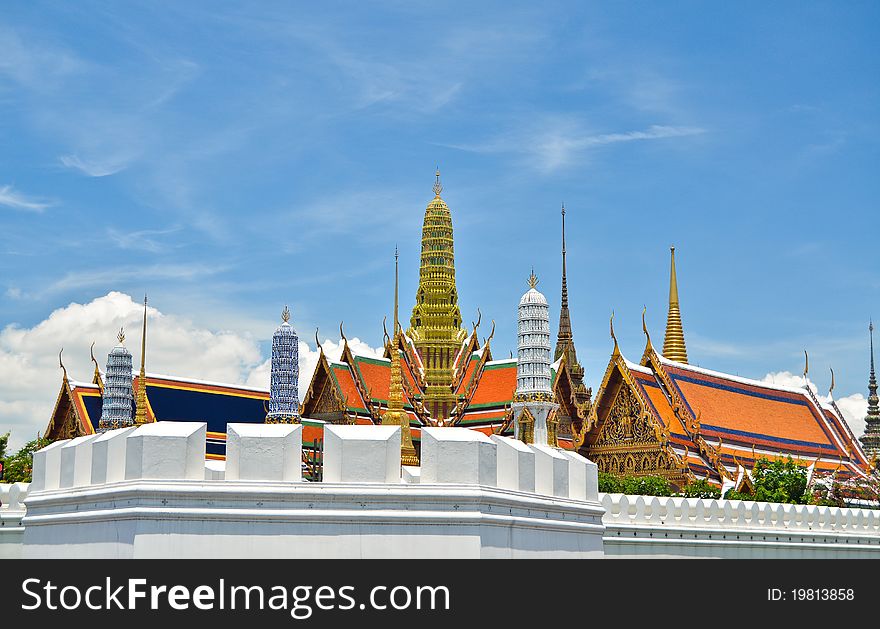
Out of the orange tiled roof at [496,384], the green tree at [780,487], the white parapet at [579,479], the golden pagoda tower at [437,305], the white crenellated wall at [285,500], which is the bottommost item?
the white crenellated wall at [285,500]

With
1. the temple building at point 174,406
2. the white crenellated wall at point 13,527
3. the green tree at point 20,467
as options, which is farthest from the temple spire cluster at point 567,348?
the white crenellated wall at point 13,527

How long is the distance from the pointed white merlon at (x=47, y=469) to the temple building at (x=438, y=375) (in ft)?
125

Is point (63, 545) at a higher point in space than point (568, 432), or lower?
lower

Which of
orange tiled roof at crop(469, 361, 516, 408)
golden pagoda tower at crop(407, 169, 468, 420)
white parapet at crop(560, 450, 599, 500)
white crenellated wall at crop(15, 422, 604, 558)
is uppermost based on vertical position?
golden pagoda tower at crop(407, 169, 468, 420)

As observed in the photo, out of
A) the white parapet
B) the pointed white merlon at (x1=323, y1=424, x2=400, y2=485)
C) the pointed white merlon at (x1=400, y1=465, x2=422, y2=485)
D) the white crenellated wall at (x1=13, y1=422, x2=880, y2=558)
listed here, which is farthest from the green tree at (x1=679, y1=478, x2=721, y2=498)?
the pointed white merlon at (x1=323, y1=424, x2=400, y2=485)

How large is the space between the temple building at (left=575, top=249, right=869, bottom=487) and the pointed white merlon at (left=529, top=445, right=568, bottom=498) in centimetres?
2960

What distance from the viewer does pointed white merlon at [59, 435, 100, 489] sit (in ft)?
50.9

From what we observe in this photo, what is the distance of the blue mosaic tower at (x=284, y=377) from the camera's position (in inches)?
1672

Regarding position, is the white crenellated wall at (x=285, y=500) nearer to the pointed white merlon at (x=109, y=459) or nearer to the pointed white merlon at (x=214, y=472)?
the pointed white merlon at (x=109, y=459)

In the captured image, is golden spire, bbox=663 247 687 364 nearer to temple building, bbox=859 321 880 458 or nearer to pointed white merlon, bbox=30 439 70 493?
temple building, bbox=859 321 880 458
